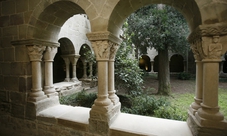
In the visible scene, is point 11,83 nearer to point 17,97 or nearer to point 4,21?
point 17,97

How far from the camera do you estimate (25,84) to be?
8.50 ft

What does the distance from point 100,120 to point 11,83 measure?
6.63 feet

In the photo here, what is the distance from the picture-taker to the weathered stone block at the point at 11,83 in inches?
105

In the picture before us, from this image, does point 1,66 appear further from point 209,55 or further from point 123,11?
point 209,55

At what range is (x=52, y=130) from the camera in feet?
8.05

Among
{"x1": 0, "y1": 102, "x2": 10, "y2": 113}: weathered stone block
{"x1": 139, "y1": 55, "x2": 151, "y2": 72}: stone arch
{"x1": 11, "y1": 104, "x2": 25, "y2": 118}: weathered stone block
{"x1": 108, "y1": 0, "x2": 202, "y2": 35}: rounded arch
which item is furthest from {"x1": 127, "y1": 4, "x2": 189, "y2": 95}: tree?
{"x1": 139, "y1": 55, "x2": 151, "y2": 72}: stone arch

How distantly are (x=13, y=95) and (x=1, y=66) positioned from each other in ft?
2.19

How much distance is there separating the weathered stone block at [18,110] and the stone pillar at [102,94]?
152 centimetres

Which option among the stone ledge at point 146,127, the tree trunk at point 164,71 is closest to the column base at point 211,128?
the stone ledge at point 146,127

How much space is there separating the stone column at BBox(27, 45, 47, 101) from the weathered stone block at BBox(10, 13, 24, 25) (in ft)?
1.69

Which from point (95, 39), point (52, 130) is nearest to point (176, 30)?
point (95, 39)

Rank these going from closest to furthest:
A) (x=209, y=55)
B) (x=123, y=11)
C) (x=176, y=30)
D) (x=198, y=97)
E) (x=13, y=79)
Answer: (x=209, y=55) < (x=198, y=97) < (x=123, y=11) < (x=13, y=79) < (x=176, y=30)

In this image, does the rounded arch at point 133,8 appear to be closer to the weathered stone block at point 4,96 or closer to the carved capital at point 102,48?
the carved capital at point 102,48

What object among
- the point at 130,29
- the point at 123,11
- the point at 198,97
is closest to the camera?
the point at 198,97
